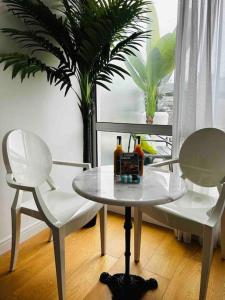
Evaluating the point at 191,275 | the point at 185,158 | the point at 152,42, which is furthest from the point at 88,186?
the point at 152,42

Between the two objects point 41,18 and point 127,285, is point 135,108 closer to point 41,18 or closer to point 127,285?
Result: point 41,18

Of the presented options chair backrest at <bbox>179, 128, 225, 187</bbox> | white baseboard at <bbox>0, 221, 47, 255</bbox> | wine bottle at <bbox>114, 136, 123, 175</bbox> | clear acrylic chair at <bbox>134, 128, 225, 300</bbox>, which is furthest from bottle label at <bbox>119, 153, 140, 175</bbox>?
white baseboard at <bbox>0, 221, 47, 255</bbox>

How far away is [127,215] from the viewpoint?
1505 millimetres

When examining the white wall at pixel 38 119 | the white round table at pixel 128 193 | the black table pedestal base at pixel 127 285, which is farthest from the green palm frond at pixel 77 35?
the black table pedestal base at pixel 127 285

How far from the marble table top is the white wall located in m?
0.82

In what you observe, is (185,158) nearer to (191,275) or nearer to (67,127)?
(191,275)

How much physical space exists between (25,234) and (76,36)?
1708 millimetres

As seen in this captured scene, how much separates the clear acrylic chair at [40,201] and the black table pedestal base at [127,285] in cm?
32

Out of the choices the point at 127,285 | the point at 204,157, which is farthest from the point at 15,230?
the point at 204,157

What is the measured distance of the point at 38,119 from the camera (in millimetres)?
2172

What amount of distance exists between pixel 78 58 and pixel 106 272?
1.62m

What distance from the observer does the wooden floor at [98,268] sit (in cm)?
160

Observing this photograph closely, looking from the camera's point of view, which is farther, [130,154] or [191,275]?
[191,275]

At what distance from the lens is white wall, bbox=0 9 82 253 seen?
6.28 ft
